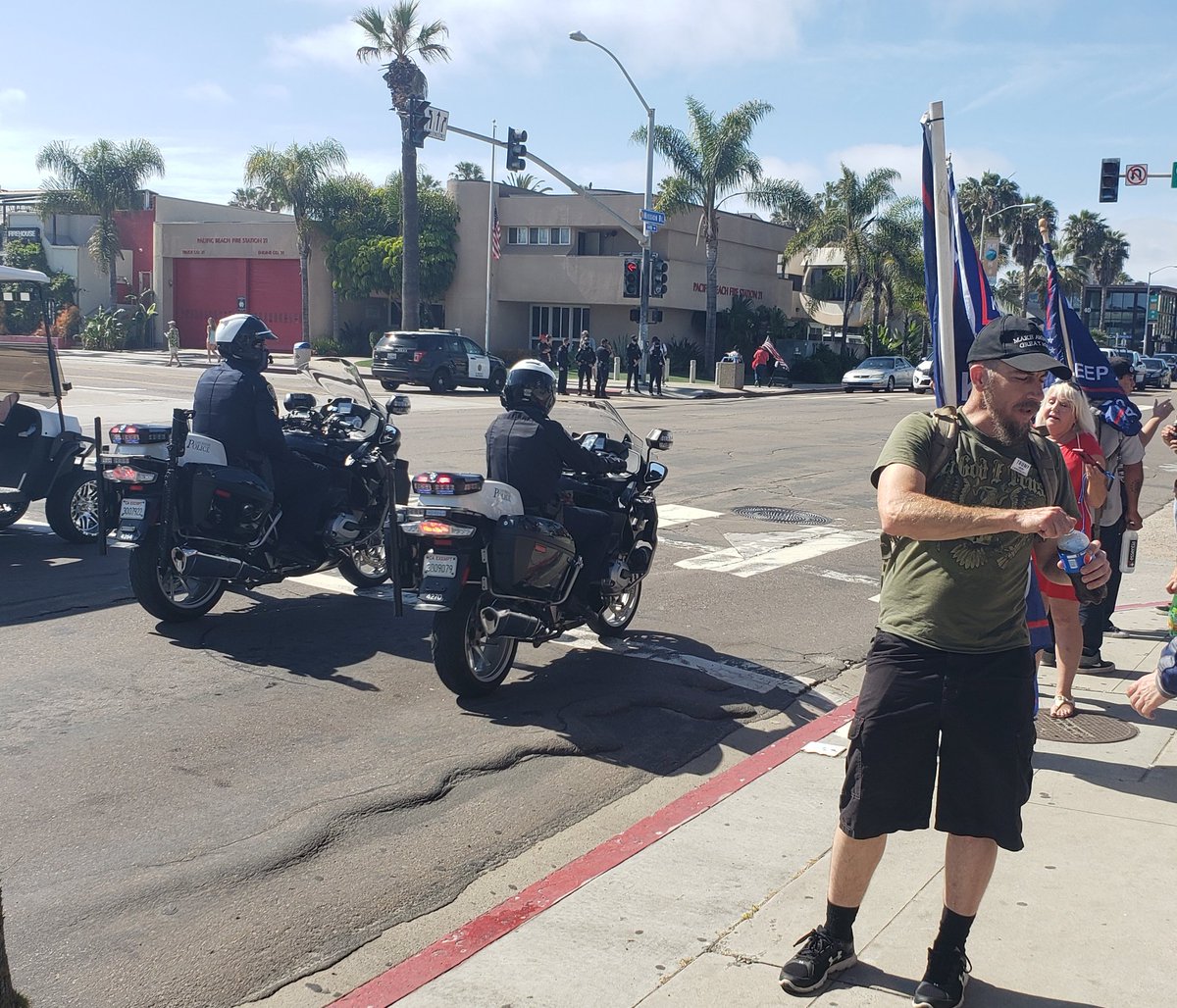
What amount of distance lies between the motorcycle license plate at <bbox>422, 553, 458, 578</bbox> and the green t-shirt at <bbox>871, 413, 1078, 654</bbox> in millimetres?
3095

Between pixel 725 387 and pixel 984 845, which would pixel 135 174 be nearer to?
pixel 725 387

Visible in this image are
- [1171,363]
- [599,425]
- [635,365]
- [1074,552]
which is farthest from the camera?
[1171,363]

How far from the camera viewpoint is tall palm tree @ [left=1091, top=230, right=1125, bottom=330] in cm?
9431

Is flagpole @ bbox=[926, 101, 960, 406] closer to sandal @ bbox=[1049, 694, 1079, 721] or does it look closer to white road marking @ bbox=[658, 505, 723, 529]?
sandal @ bbox=[1049, 694, 1079, 721]

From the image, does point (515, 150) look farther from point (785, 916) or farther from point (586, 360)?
point (785, 916)

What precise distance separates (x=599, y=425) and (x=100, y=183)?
5388cm

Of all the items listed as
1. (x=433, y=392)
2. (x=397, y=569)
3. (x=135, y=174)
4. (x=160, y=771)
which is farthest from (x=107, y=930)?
(x=135, y=174)

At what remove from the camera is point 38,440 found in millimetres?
10289

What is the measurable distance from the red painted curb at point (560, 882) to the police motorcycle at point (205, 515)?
2.26m

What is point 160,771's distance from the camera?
5465 millimetres

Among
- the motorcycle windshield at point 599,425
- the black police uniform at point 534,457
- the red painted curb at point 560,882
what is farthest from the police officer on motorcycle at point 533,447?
the red painted curb at point 560,882

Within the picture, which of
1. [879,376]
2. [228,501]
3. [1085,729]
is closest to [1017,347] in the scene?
[1085,729]

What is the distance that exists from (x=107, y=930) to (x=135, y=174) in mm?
57687

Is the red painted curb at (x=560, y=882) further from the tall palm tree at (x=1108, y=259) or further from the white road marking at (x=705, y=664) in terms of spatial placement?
the tall palm tree at (x=1108, y=259)
